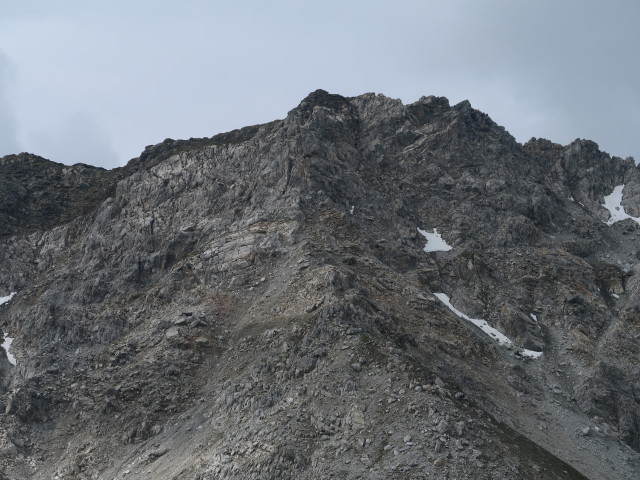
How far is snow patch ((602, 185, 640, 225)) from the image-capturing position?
9738 centimetres

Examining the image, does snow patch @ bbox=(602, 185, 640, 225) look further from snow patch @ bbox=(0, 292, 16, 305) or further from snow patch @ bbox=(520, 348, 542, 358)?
snow patch @ bbox=(0, 292, 16, 305)

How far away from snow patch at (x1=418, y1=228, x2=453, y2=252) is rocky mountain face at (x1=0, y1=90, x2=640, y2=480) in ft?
1.48

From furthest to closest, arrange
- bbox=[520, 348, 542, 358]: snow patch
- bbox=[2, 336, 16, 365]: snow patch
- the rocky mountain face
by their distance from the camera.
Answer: bbox=[2, 336, 16, 365]: snow patch → bbox=[520, 348, 542, 358]: snow patch → the rocky mountain face

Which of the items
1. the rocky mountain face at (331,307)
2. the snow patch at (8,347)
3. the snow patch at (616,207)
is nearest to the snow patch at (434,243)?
the rocky mountain face at (331,307)

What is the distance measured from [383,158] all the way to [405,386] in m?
57.2

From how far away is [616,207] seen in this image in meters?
101

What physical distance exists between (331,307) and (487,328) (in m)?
21.7

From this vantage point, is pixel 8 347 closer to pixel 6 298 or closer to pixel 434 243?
pixel 6 298

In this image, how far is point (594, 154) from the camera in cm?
11006

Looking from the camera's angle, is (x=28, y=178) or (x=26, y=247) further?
(x=28, y=178)

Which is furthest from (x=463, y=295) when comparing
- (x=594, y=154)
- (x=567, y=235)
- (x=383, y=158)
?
(x=594, y=154)

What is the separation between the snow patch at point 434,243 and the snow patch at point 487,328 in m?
10.5

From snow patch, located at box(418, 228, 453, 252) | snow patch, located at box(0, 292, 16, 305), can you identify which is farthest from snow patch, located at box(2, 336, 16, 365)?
snow patch, located at box(418, 228, 453, 252)

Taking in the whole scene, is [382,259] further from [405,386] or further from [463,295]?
[405,386]
